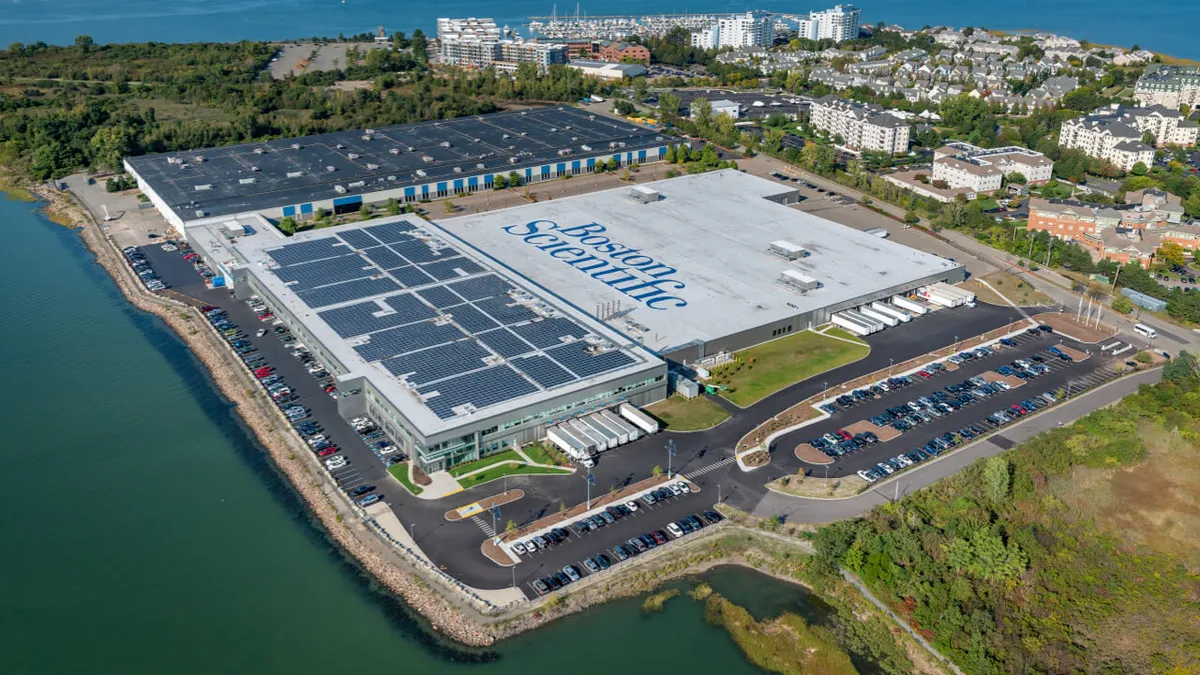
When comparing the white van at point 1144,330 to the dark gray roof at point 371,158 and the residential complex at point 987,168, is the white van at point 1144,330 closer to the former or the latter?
the residential complex at point 987,168

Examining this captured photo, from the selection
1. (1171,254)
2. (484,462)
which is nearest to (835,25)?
(1171,254)

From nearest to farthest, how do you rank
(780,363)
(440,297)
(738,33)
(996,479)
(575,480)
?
(996,479) → (575,480) → (780,363) → (440,297) → (738,33)

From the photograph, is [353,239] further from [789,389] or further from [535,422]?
[789,389]

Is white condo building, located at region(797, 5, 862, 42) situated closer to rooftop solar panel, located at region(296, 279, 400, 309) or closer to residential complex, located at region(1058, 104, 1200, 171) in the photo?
residential complex, located at region(1058, 104, 1200, 171)

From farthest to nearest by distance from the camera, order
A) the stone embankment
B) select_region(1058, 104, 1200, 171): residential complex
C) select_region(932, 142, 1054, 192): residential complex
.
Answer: select_region(1058, 104, 1200, 171): residential complex → select_region(932, 142, 1054, 192): residential complex → the stone embankment

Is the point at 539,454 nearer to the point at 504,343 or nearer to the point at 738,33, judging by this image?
the point at 504,343

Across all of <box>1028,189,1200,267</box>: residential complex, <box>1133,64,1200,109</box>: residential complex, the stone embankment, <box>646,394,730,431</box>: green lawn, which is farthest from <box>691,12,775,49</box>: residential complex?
<box>646,394,730,431</box>: green lawn

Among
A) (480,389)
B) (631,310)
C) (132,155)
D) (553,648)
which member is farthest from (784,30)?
(553,648)
